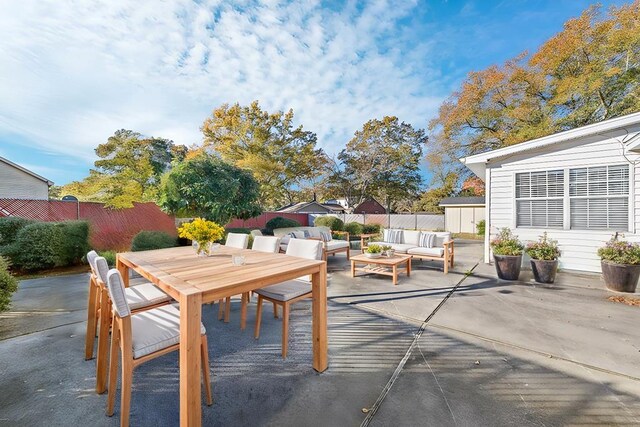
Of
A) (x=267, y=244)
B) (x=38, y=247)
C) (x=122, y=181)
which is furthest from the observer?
(x=122, y=181)

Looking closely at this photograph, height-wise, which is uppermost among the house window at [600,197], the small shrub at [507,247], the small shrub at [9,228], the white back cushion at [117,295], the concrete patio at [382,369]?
the house window at [600,197]

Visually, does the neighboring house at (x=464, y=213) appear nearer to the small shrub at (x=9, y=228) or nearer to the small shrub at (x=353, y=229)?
the small shrub at (x=353, y=229)

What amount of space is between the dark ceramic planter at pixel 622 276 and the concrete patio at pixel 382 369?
0.81 m

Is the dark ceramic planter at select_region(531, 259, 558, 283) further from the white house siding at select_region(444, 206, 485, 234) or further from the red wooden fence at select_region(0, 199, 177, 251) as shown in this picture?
the white house siding at select_region(444, 206, 485, 234)

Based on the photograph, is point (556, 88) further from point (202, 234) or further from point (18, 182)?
point (18, 182)

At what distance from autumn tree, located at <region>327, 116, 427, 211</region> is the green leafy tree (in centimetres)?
1524

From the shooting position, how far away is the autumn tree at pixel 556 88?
34.0ft

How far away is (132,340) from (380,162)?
21.2 m

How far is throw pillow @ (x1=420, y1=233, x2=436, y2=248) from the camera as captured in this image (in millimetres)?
5992

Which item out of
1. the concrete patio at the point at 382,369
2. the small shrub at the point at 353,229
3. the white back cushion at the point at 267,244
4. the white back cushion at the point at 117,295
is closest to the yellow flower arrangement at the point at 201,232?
the white back cushion at the point at 267,244

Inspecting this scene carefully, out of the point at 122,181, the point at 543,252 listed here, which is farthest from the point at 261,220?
the point at 543,252

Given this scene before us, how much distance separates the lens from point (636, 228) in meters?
4.48

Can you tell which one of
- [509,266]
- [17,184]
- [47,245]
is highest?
[17,184]

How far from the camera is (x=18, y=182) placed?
1192 centimetres
